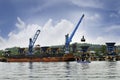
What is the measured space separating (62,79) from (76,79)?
334cm

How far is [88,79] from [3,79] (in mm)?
20099

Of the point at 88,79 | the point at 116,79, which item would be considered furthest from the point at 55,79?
the point at 116,79

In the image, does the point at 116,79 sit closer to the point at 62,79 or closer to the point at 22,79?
the point at 62,79

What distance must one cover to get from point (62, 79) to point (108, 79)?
35.4 feet

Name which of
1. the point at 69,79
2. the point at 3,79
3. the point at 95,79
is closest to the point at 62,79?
the point at 69,79

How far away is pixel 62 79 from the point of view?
274ft

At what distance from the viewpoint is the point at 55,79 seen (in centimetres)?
8331

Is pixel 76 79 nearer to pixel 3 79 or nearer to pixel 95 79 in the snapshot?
pixel 95 79

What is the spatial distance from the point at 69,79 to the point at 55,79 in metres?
3.31

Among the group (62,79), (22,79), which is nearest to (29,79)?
(22,79)

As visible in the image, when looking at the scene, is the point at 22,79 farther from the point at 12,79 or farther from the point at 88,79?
the point at 88,79

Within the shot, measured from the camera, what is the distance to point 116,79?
80.9 metres

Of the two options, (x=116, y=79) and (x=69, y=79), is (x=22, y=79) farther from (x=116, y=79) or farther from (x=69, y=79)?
(x=116, y=79)

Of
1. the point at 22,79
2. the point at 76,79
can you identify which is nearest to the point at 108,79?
the point at 76,79
